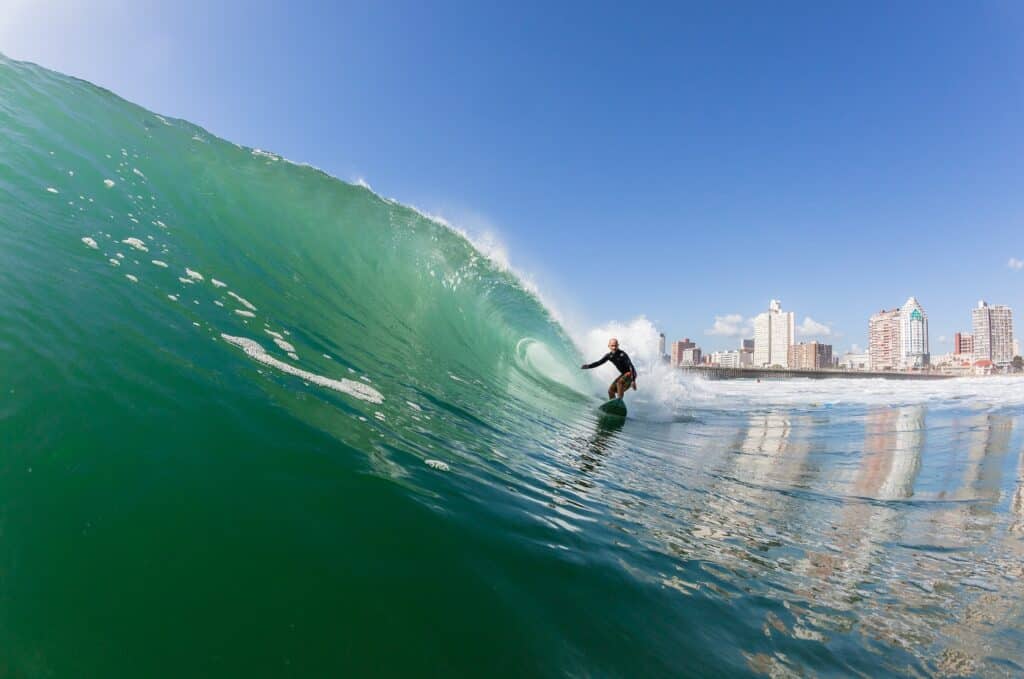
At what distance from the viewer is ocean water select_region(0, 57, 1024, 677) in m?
1.61

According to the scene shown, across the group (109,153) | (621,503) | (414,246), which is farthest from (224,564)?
(414,246)

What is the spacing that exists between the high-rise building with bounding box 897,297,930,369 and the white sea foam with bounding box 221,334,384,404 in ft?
455

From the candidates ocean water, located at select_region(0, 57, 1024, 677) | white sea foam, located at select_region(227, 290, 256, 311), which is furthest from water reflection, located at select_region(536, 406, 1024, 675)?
white sea foam, located at select_region(227, 290, 256, 311)

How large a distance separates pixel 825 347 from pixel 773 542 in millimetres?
125405

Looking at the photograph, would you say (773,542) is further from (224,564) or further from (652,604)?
(224,564)

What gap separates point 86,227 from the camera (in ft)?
19.9

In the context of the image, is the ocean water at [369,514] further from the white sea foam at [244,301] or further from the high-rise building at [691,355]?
the high-rise building at [691,355]

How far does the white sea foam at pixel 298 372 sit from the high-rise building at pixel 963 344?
483ft

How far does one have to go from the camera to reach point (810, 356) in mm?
104438

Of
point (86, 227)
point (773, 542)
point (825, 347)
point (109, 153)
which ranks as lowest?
point (773, 542)

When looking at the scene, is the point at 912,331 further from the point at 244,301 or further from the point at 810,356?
the point at 244,301

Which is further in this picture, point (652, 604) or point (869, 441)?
point (869, 441)

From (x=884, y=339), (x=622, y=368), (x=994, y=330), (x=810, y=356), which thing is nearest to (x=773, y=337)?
(x=810, y=356)

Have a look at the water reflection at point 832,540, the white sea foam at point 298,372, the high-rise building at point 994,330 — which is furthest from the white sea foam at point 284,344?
the high-rise building at point 994,330
